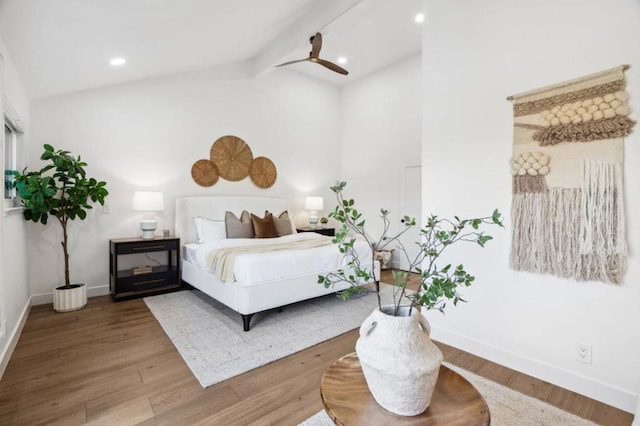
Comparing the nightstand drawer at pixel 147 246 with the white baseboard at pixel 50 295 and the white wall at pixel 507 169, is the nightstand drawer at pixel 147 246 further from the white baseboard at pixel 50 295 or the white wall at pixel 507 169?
the white wall at pixel 507 169

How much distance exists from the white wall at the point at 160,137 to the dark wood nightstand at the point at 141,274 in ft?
1.37

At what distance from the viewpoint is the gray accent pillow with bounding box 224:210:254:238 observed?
14.5 feet

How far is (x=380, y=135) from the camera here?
612cm

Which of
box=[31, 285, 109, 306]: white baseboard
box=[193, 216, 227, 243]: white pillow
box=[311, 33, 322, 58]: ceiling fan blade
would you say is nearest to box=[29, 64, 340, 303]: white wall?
box=[31, 285, 109, 306]: white baseboard

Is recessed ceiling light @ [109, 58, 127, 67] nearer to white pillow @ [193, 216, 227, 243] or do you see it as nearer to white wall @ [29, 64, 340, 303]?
white wall @ [29, 64, 340, 303]

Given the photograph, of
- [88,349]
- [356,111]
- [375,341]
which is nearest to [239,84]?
[356,111]

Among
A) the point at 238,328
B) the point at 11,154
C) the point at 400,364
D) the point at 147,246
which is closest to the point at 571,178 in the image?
the point at 400,364

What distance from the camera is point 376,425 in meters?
1.00

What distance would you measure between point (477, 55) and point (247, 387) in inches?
115

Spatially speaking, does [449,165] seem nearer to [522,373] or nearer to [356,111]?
[522,373]

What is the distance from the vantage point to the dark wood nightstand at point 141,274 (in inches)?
147

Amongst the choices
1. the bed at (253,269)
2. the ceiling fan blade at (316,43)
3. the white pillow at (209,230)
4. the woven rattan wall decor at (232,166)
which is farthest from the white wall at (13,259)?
the ceiling fan blade at (316,43)

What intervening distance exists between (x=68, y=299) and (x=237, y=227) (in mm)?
2003

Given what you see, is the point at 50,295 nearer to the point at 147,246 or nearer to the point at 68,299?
the point at 68,299
